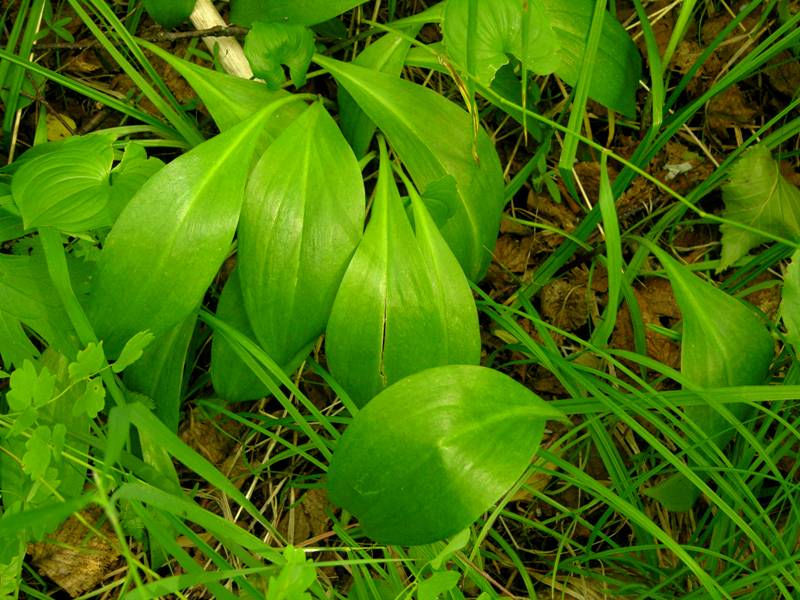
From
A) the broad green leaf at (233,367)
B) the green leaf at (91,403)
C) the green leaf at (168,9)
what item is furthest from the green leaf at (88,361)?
the green leaf at (168,9)

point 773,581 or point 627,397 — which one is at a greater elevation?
point 627,397

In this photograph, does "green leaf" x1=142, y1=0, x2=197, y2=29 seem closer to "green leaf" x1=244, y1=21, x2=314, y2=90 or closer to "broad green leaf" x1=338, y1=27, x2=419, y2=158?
"green leaf" x1=244, y1=21, x2=314, y2=90

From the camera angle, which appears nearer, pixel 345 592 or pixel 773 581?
pixel 773 581

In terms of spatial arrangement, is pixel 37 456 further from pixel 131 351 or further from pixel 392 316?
pixel 392 316

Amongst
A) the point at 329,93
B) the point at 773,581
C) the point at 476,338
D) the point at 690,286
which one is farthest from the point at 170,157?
the point at 773,581

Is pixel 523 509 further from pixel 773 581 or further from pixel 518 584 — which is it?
pixel 773 581

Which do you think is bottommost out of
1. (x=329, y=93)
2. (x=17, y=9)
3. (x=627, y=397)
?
(x=627, y=397)
